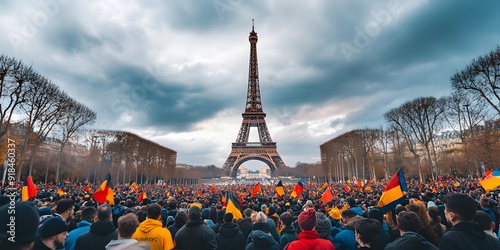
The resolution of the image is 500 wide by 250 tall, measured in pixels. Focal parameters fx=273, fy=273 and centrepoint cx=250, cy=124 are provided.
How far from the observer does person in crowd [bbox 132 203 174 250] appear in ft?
11.9

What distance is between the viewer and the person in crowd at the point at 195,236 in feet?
12.5

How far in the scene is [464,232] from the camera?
2.45 meters

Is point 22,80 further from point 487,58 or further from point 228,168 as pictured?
point 228,168

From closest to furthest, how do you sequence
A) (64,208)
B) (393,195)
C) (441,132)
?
(64,208)
(393,195)
(441,132)

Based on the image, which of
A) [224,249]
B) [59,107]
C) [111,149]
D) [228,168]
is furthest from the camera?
[228,168]

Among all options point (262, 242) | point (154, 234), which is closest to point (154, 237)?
point (154, 234)

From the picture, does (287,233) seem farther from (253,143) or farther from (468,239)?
(253,143)

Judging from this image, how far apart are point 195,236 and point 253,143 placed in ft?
215

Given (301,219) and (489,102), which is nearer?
(301,219)

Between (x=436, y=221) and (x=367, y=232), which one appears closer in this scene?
(x=367, y=232)

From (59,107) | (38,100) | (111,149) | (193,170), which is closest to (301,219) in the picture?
(38,100)

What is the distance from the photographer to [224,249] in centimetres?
429

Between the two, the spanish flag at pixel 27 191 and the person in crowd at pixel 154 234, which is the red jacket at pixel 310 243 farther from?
the spanish flag at pixel 27 191

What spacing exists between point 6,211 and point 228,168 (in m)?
63.7
